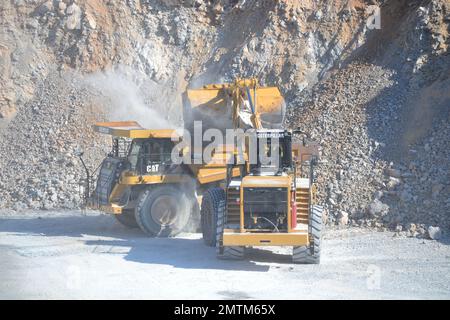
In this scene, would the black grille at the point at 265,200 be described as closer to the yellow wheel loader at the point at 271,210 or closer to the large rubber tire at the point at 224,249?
the yellow wheel loader at the point at 271,210

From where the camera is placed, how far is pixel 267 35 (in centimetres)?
2478

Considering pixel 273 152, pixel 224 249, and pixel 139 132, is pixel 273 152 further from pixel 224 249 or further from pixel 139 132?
pixel 139 132

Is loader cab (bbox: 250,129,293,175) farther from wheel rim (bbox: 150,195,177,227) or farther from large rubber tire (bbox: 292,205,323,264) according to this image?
wheel rim (bbox: 150,195,177,227)

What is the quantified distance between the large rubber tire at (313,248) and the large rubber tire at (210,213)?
6.93 feet

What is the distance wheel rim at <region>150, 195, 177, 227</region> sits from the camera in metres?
17.0

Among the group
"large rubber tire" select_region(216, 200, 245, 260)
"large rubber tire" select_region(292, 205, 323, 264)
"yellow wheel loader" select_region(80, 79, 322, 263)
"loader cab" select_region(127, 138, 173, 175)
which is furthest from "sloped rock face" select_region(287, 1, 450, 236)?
"large rubber tire" select_region(216, 200, 245, 260)

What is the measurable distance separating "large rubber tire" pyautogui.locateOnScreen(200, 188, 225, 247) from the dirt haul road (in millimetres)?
261

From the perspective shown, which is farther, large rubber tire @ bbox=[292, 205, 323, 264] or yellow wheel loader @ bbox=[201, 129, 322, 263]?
large rubber tire @ bbox=[292, 205, 323, 264]

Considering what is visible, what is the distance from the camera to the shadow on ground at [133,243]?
45.4 feet

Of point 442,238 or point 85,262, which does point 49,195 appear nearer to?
point 85,262

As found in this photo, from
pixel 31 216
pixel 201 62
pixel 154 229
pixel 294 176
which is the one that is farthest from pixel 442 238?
pixel 201 62

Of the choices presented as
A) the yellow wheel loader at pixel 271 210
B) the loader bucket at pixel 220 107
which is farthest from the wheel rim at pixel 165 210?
the yellow wheel loader at pixel 271 210

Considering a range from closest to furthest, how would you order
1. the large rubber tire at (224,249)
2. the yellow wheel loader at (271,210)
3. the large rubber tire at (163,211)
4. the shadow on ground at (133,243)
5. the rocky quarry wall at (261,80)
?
the yellow wheel loader at (271,210) < the large rubber tire at (224,249) < the shadow on ground at (133,243) < the large rubber tire at (163,211) < the rocky quarry wall at (261,80)

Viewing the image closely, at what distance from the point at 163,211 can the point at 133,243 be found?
1251mm
